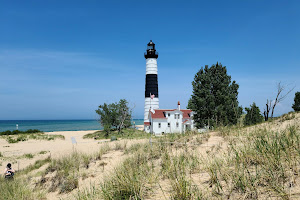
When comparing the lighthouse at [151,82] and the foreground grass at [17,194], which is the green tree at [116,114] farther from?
the foreground grass at [17,194]

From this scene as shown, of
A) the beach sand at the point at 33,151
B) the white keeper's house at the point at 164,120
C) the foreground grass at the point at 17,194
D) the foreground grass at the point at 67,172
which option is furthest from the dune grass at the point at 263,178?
the white keeper's house at the point at 164,120

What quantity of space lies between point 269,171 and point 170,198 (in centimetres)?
183

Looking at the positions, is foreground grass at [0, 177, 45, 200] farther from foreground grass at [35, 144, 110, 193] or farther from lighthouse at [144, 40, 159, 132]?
lighthouse at [144, 40, 159, 132]

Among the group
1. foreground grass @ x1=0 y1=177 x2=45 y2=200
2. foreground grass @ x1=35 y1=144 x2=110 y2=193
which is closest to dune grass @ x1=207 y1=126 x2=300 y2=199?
foreground grass @ x1=35 y1=144 x2=110 y2=193

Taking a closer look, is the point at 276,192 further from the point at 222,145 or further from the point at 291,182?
the point at 222,145

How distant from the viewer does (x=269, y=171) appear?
11.6 ft

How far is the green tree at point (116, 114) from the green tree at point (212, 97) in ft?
56.4

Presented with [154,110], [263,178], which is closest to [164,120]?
[154,110]

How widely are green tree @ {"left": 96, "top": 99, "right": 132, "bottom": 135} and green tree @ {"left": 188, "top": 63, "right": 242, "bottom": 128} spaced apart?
17.2 meters

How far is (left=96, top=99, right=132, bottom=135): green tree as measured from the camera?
3906 cm

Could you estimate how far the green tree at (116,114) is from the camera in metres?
39.1

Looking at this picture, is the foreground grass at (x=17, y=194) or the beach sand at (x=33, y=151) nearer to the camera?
the foreground grass at (x=17, y=194)

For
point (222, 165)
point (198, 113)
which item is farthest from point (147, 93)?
point (222, 165)

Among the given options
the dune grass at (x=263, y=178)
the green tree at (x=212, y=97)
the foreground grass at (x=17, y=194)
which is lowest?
the foreground grass at (x=17, y=194)
